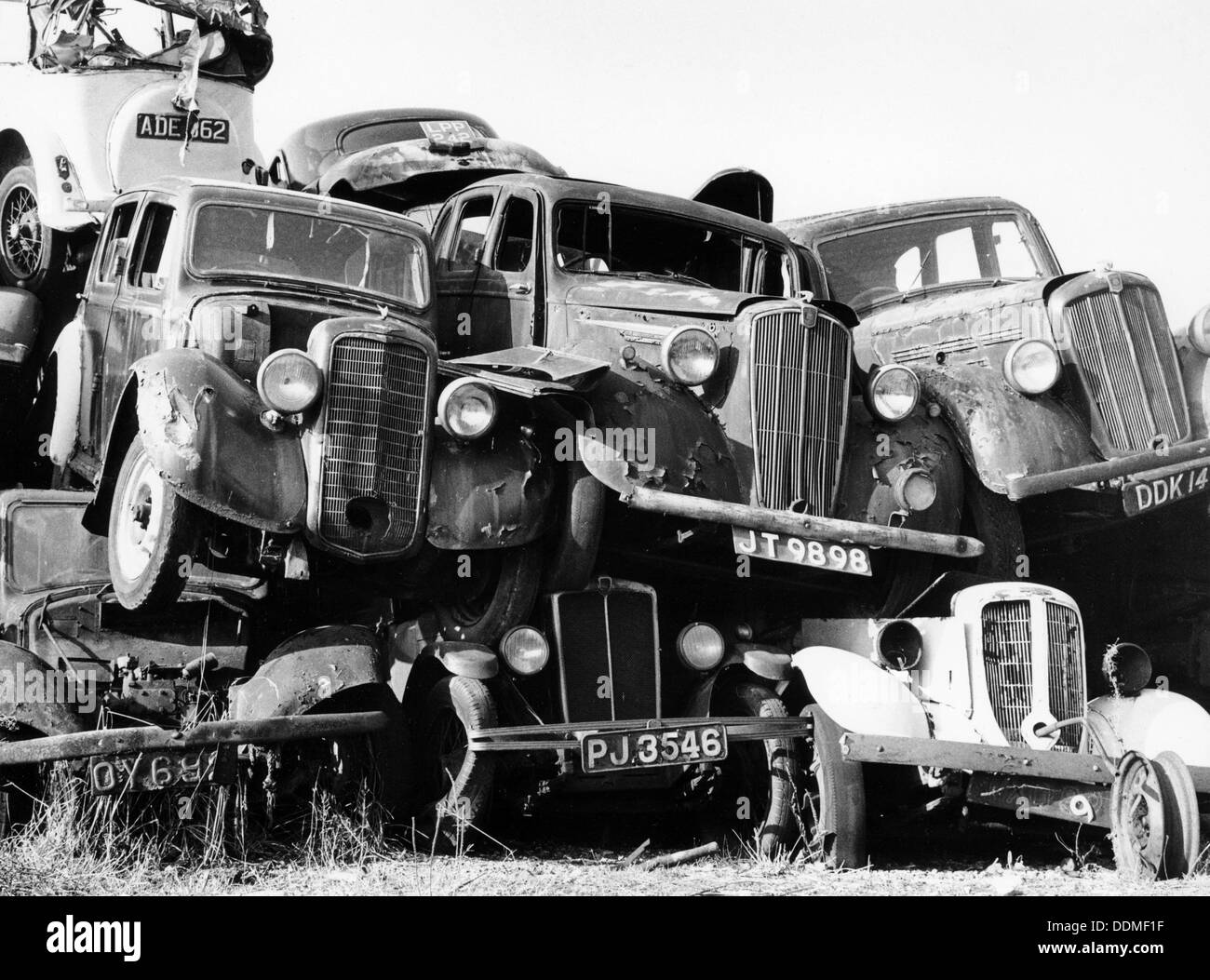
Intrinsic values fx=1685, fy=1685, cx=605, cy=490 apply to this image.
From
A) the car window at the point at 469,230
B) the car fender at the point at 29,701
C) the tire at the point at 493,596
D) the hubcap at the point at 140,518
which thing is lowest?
the car fender at the point at 29,701

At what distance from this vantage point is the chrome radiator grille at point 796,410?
7.84 metres

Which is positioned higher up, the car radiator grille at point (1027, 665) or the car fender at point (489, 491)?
the car fender at point (489, 491)

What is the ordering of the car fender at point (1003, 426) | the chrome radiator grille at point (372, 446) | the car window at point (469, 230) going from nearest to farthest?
the chrome radiator grille at point (372, 446)
the car fender at point (1003, 426)
the car window at point (469, 230)

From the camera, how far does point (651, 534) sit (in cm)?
800

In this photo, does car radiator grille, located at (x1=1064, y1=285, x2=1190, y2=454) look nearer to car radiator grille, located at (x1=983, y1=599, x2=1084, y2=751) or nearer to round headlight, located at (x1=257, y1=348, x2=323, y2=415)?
car radiator grille, located at (x1=983, y1=599, x2=1084, y2=751)

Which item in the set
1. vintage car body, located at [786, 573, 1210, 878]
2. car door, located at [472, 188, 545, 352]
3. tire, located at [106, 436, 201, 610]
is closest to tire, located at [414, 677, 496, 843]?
tire, located at [106, 436, 201, 610]

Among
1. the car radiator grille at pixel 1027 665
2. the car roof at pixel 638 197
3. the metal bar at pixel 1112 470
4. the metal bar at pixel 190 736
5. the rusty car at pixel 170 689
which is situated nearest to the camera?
the metal bar at pixel 190 736

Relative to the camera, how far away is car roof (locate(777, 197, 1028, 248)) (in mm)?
10523

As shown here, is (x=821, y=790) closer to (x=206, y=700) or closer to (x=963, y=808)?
(x=963, y=808)

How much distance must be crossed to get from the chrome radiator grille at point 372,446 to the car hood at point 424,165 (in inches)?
142

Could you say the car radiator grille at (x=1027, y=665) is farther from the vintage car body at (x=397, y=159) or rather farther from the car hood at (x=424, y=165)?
the vintage car body at (x=397, y=159)

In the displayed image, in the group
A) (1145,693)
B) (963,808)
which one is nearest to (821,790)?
(963,808)

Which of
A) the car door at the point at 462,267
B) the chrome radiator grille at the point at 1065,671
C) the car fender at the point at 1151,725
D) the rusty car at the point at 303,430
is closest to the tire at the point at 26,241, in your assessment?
the rusty car at the point at 303,430
